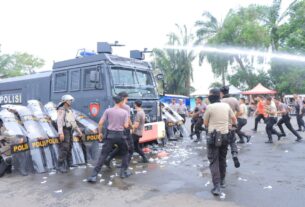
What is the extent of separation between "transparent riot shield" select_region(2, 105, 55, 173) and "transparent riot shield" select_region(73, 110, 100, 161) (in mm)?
1026

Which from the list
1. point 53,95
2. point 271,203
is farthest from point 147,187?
point 53,95

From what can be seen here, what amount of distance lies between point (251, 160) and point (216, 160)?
10.6 ft

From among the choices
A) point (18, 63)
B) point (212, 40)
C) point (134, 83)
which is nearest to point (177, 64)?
point (212, 40)

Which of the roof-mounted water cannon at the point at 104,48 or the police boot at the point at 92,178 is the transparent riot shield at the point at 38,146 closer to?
the police boot at the point at 92,178

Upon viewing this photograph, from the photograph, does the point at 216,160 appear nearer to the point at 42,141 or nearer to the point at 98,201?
the point at 98,201

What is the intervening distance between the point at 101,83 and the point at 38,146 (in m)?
2.33

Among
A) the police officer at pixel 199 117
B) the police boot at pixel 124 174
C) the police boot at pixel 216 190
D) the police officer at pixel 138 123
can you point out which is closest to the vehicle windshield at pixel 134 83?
the police officer at pixel 138 123

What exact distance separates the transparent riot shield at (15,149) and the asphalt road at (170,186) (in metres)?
0.29

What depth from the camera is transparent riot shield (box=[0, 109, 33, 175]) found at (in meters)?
7.57

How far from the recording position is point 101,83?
9.04 m

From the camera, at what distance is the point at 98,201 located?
17.9 feet

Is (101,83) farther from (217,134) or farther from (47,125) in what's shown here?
(217,134)

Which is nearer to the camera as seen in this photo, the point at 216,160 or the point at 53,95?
the point at 216,160

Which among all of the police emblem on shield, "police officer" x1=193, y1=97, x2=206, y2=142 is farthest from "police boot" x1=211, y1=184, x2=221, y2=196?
"police officer" x1=193, y1=97, x2=206, y2=142
